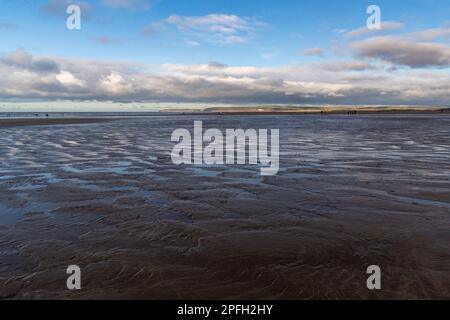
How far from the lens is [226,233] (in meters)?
6.19

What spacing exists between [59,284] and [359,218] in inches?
215

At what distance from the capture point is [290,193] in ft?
29.4

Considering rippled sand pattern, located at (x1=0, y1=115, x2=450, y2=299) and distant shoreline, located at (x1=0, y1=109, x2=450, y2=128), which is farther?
distant shoreline, located at (x1=0, y1=109, x2=450, y2=128)

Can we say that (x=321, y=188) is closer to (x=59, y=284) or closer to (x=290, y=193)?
(x=290, y=193)

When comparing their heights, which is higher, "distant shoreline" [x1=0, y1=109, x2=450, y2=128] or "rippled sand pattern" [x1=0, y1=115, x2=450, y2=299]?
"distant shoreline" [x1=0, y1=109, x2=450, y2=128]

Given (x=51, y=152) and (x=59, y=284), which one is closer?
(x=59, y=284)

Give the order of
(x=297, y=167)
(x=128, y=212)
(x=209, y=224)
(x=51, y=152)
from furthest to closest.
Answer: (x=51, y=152)
(x=297, y=167)
(x=128, y=212)
(x=209, y=224)

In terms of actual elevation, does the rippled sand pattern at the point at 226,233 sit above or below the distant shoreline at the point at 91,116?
below

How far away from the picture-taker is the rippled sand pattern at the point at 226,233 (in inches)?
174

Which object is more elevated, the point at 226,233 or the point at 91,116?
the point at 91,116

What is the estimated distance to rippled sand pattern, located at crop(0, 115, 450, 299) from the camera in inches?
174

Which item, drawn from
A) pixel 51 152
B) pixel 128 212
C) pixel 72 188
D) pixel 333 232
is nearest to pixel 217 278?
pixel 333 232

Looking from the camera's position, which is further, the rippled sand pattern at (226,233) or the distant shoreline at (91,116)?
the distant shoreline at (91,116)

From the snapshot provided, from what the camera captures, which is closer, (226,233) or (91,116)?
(226,233)
